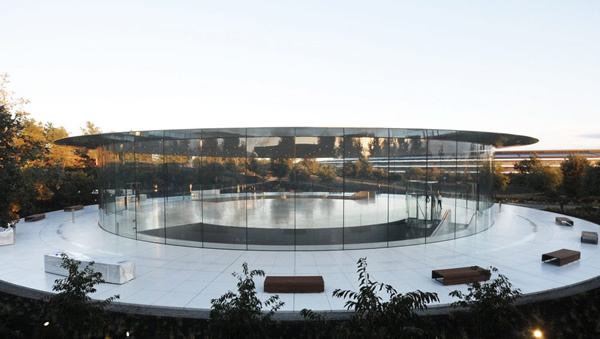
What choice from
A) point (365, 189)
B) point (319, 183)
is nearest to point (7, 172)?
point (319, 183)

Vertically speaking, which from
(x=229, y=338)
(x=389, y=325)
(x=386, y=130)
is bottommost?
(x=229, y=338)

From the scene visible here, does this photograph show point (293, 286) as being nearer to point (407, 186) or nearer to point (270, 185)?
point (270, 185)

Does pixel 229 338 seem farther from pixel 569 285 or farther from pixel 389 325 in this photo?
pixel 569 285

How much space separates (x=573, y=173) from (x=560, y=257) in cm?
3715

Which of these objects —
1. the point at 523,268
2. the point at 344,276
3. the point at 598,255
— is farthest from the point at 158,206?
the point at 598,255

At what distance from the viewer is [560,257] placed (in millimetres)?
12617

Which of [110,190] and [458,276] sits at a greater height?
[110,190]

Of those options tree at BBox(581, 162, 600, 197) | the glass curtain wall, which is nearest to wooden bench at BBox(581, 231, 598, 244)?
the glass curtain wall

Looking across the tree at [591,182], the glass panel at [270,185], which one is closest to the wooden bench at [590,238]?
the glass panel at [270,185]

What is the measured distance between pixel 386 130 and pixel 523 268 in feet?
26.7

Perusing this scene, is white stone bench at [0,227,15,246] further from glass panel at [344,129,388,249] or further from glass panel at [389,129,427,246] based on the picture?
glass panel at [389,129,427,246]

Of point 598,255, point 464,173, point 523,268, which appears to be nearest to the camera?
point 523,268

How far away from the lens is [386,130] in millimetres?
15711

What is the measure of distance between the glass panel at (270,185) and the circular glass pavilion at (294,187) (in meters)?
0.05
